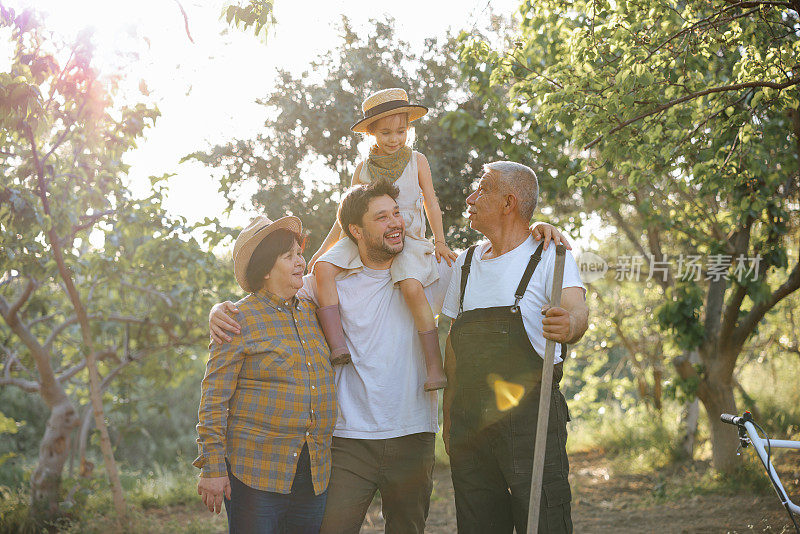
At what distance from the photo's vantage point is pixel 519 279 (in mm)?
2873

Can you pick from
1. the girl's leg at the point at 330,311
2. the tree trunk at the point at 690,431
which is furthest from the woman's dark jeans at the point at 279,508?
the tree trunk at the point at 690,431

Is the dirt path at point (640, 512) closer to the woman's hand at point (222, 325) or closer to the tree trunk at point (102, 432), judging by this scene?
the tree trunk at point (102, 432)

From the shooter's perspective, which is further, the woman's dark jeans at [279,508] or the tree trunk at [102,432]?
the tree trunk at [102,432]

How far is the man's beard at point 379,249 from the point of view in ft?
9.89

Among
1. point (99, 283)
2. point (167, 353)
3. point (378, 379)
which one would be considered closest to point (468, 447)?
point (378, 379)

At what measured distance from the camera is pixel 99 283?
7.43m

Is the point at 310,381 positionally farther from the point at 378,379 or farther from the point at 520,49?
the point at 520,49

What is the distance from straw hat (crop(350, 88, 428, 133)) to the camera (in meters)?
3.63

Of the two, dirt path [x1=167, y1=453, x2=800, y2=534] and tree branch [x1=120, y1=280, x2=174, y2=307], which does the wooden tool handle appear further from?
tree branch [x1=120, y1=280, x2=174, y2=307]

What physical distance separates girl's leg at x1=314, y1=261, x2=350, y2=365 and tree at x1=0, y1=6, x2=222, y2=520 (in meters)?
2.45

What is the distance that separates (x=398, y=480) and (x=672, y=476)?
7.18 m

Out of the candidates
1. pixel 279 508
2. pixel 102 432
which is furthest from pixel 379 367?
pixel 102 432

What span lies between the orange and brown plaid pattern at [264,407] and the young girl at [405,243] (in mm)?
232

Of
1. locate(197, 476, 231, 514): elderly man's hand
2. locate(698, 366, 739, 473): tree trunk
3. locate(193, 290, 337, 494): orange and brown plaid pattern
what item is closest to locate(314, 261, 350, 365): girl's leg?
locate(193, 290, 337, 494): orange and brown plaid pattern
